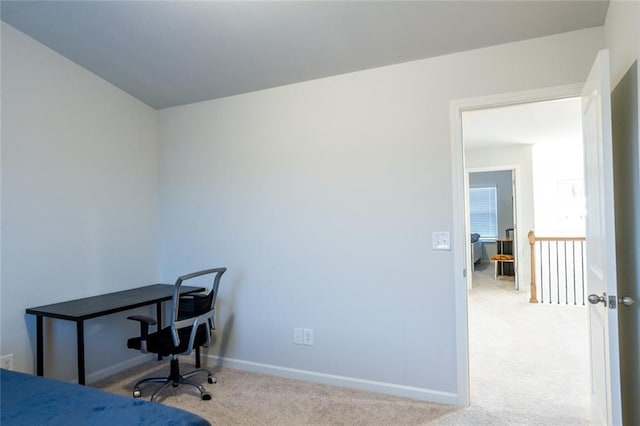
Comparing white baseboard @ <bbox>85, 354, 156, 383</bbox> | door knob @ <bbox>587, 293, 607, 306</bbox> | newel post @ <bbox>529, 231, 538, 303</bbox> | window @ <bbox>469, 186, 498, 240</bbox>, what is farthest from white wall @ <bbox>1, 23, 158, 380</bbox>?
window @ <bbox>469, 186, 498, 240</bbox>

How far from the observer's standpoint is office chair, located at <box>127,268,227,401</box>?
8.27 ft

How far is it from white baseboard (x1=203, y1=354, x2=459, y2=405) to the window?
708 centimetres

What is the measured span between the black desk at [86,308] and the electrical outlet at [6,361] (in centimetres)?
14

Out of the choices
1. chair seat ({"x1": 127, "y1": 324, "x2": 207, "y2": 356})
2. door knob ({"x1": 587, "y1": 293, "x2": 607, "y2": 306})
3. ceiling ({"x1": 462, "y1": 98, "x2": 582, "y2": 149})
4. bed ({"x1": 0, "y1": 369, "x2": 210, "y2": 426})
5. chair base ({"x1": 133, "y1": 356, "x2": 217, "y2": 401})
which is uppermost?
ceiling ({"x1": 462, "y1": 98, "x2": 582, "y2": 149})

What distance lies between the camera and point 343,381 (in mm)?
2811

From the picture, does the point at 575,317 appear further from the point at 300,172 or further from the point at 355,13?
the point at 355,13

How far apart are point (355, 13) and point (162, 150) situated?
230 cm

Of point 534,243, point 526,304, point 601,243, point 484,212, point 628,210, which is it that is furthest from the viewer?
point 484,212

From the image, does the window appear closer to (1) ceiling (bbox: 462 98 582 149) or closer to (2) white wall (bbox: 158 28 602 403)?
(1) ceiling (bbox: 462 98 582 149)

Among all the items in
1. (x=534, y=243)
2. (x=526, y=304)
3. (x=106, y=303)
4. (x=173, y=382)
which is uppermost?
(x=534, y=243)

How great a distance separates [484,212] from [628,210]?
24.7ft

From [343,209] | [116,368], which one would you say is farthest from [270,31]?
[116,368]

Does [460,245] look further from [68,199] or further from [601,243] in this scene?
[68,199]

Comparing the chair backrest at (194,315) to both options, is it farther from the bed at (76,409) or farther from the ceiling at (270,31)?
the ceiling at (270,31)
